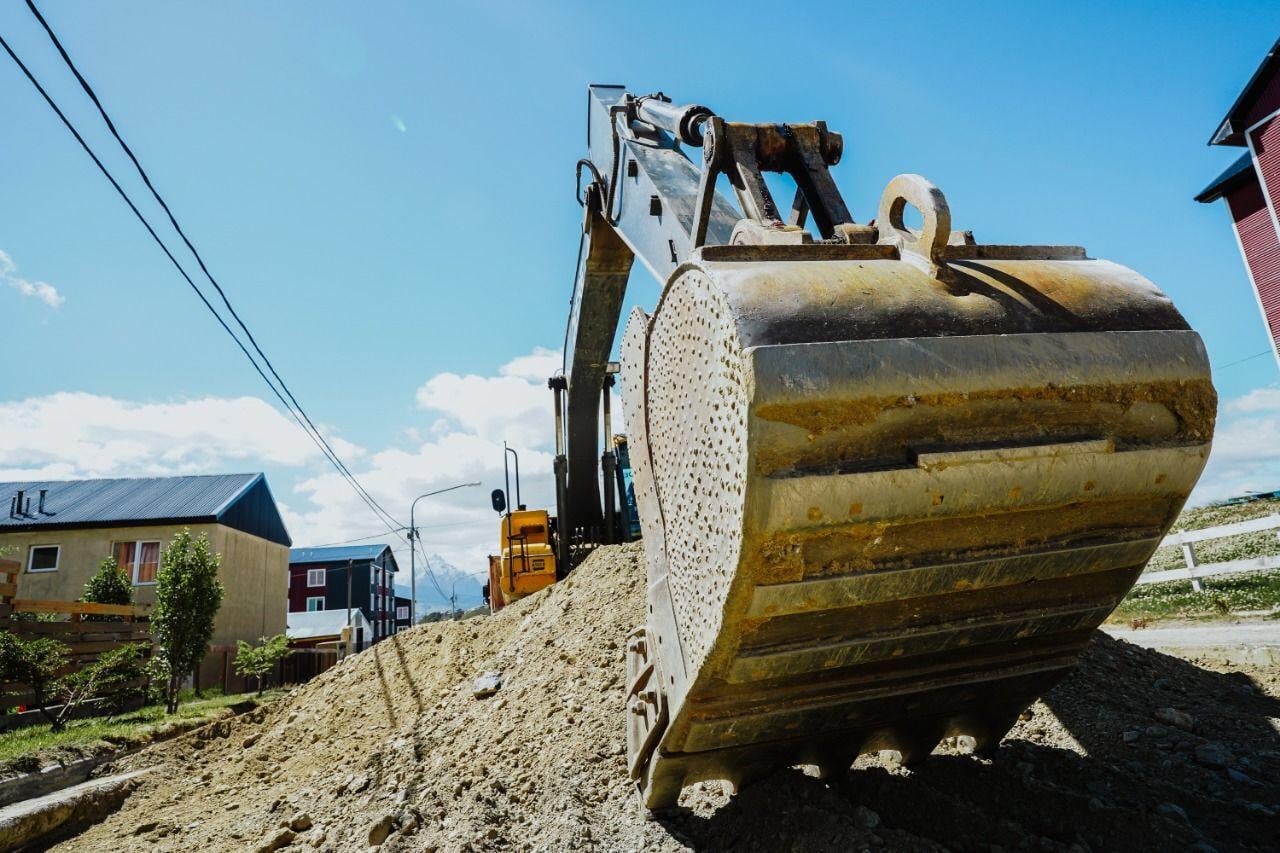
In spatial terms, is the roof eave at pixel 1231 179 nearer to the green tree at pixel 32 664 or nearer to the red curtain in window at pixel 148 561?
the green tree at pixel 32 664

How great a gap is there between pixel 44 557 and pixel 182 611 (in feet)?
43.3

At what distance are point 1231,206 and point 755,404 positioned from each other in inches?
797

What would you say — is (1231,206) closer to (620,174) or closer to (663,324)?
(620,174)

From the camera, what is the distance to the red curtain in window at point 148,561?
23.5 m

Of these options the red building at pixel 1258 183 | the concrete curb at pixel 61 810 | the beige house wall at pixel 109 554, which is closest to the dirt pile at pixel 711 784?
the concrete curb at pixel 61 810

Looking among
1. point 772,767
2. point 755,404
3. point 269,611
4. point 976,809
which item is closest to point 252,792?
point 772,767

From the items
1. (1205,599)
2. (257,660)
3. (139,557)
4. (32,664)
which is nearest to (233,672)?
(257,660)

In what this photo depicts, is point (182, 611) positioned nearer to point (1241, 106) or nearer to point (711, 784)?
point (711, 784)

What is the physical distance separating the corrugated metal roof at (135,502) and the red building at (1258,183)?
2694 centimetres

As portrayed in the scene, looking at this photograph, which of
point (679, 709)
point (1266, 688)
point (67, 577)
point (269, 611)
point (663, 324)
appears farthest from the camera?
point (269, 611)

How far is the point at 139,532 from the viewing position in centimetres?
2358

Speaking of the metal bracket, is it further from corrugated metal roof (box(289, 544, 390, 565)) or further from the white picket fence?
corrugated metal roof (box(289, 544, 390, 565))

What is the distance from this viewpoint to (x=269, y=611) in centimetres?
2731

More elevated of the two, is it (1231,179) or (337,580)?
(1231,179)
